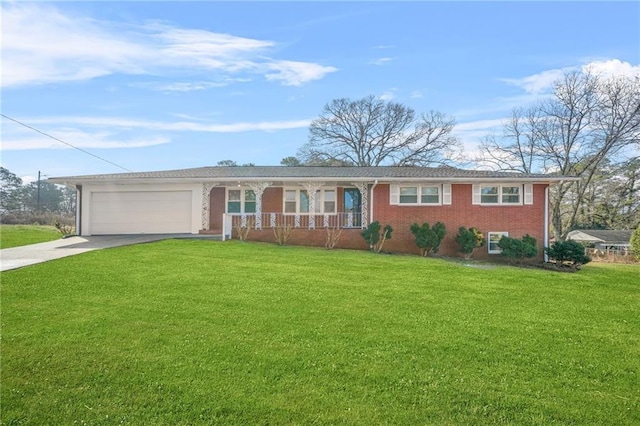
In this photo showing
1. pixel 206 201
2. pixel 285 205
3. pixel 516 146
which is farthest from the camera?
pixel 516 146

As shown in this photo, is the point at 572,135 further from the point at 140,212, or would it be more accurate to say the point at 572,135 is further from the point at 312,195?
the point at 140,212

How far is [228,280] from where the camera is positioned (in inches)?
312

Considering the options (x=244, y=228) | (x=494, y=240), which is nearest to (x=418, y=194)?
(x=494, y=240)

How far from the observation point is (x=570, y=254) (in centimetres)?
1327

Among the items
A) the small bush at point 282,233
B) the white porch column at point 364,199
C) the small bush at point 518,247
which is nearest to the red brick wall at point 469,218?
the white porch column at point 364,199

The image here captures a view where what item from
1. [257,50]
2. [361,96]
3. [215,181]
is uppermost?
[361,96]

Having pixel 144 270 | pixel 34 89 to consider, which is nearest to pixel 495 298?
pixel 144 270

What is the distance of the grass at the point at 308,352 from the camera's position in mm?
3318

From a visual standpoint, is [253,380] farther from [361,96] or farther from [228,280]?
[361,96]

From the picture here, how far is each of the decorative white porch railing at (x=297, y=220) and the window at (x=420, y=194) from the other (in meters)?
2.03

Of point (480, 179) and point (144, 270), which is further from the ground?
point (480, 179)

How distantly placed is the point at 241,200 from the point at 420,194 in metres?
8.01

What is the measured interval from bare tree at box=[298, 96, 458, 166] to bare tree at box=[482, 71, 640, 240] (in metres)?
4.57

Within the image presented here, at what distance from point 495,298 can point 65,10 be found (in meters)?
11.0
